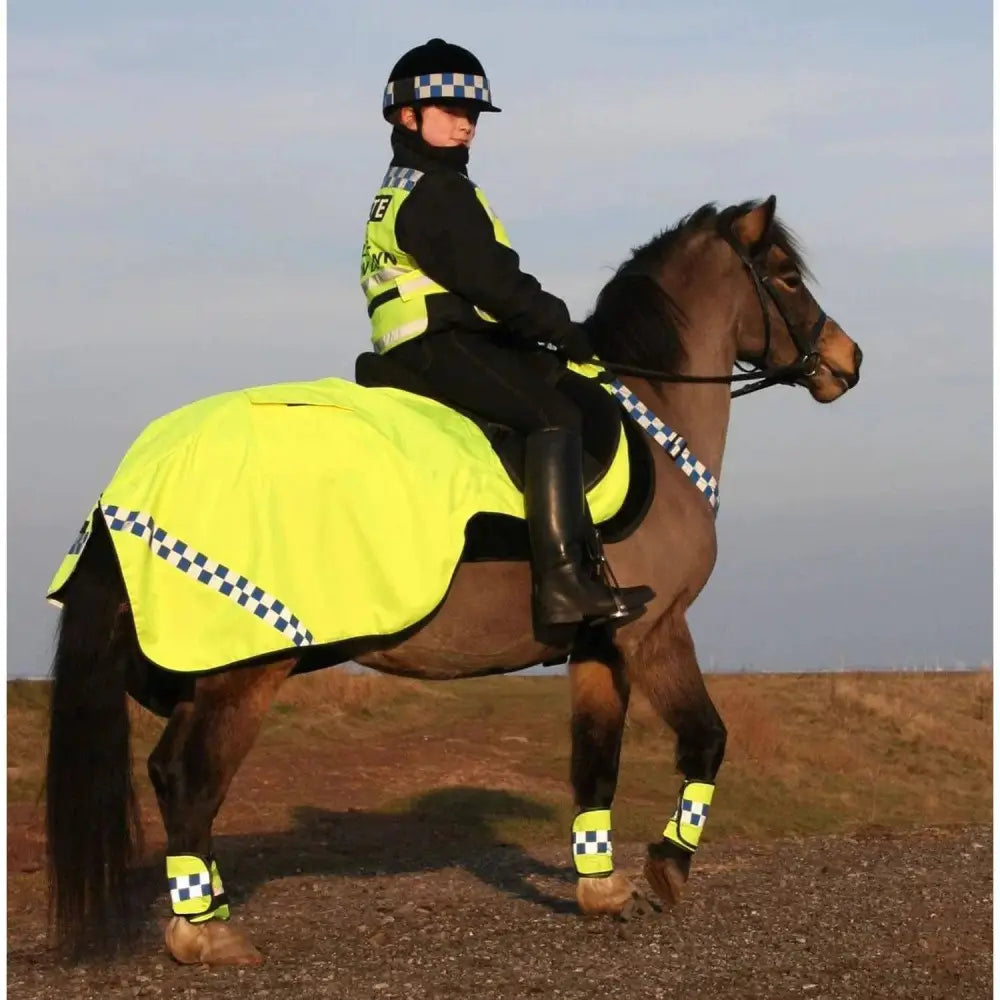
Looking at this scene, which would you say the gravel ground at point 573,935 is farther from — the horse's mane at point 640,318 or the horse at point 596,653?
the horse's mane at point 640,318

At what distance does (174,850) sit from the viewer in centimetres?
705

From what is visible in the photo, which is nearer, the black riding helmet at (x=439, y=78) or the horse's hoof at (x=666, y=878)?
the black riding helmet at (x=439, y=78)

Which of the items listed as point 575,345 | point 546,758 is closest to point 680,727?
point 575,345

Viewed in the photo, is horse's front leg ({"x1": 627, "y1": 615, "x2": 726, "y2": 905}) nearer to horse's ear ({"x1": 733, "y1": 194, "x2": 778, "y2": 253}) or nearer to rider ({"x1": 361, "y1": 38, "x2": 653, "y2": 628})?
rider ({"x1": 361, "y1": 38, "x2": 653, "y2": 628})

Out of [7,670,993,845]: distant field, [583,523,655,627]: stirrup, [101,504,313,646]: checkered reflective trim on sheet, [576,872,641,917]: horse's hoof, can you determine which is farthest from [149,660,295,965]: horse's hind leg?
[7,670,993,845]: distant field

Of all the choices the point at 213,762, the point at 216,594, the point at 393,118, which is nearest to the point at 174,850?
the point at 213,762

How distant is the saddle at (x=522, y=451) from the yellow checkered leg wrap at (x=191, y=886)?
1837mm

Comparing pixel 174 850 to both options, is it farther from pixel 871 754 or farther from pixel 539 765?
pixel 871 754

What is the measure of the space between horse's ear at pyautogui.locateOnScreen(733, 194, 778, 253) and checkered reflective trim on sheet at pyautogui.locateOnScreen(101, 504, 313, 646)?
12.1 feet

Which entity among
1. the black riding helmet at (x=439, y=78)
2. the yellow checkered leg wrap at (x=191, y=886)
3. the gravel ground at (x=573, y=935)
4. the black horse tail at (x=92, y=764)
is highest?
the black riding helmet at (x=439, y=78)

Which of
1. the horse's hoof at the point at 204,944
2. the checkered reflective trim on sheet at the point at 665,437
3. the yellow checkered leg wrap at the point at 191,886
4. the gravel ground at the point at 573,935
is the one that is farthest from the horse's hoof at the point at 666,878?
the yellow checkered leg wrap at the point at 191,886

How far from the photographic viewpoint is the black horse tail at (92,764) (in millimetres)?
6973

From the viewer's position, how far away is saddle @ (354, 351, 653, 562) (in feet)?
25.0

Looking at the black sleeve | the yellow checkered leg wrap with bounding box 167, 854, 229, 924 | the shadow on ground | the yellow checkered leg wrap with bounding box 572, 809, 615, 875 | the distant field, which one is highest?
the black sleeve
